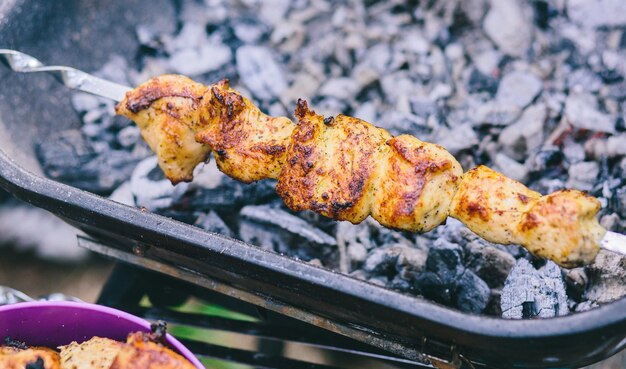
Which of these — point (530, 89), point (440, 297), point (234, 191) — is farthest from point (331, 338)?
point (530, 89)

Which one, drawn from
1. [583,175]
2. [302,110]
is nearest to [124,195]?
[302,110]

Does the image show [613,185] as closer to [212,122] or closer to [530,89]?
[530,89]

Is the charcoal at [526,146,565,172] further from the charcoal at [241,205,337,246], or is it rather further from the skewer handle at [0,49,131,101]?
the skewer handle at [0,49,131,101]

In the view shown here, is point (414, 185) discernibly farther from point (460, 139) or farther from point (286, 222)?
point (460, 139)

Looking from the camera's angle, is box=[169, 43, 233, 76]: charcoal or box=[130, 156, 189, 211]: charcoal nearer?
box=[130, 156, 189, 211]: charcoal

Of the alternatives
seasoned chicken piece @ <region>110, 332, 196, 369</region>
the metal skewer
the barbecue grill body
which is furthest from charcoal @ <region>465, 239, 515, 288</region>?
the metal skewer
